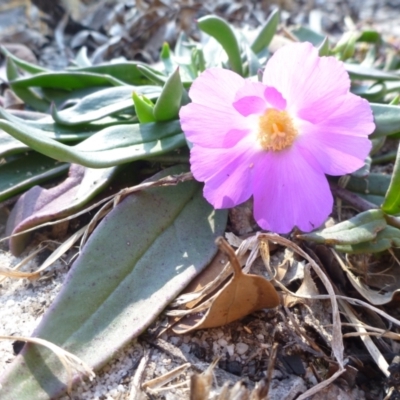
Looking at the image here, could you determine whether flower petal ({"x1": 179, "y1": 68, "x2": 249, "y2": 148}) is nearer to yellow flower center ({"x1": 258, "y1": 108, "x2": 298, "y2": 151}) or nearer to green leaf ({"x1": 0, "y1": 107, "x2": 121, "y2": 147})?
yellow flower center ({"x1": 258, "y1": 108, "x2": 298, "y2": 151})

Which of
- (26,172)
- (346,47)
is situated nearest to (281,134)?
(26,172)

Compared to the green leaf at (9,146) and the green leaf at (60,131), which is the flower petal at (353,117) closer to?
the green leaf at (60,131)

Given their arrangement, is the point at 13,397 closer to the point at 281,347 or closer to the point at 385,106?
the point at 281,347

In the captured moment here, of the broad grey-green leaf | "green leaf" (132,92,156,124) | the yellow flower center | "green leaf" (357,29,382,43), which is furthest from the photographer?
"green leaf" (357,29,382,43)

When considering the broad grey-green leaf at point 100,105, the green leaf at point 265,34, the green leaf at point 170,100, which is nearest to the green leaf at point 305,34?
the green leaf at point 265,34

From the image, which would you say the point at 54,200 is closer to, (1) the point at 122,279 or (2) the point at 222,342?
(1) the point at 122,279

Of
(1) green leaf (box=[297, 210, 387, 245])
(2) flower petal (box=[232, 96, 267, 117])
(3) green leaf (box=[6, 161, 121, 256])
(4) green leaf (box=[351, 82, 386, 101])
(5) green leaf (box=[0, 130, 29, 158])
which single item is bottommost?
(3) green leaf (box=[6, 161, 121, 256])

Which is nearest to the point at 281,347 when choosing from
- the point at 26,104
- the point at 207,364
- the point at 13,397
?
the point at 207,364

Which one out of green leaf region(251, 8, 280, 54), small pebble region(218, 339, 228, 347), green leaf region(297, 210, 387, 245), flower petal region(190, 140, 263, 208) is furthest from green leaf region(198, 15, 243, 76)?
small pebble region(218, 339, 228, 347)
